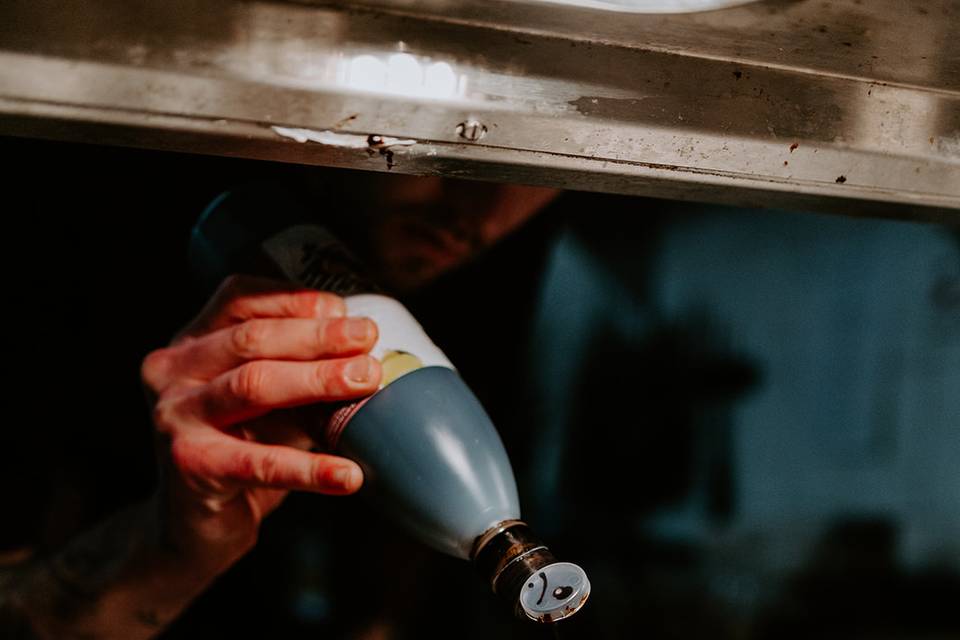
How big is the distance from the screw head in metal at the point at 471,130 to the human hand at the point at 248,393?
0.23m

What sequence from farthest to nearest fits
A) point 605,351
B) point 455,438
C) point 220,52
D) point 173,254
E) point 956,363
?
1. point 605,351
2. point 173,254
3. point 956,363
4. point 455,438
5. point 220,52

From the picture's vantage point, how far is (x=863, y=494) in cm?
140

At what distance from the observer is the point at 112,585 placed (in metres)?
1.01

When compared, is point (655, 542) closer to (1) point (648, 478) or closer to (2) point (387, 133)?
(1) point (648, 478)

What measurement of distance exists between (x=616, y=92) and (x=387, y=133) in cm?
16

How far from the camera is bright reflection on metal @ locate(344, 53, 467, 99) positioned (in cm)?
44

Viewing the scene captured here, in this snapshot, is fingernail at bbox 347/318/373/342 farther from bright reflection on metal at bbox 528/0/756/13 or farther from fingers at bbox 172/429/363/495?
bright reflection on metal at bbox 528/0/756/13

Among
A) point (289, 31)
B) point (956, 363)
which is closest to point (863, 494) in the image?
point (956, 363)

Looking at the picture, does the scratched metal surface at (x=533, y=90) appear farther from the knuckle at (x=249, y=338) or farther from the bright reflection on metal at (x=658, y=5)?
the knuckle at (x=249, y=338)

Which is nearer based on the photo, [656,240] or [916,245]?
[916,245]

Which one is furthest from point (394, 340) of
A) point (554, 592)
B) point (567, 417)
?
point (567, 417)

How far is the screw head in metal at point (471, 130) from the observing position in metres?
0.46

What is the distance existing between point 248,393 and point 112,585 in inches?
22.1

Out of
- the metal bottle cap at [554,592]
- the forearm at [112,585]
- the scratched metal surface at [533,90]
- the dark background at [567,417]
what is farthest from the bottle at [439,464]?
the dark background at [567,417]
